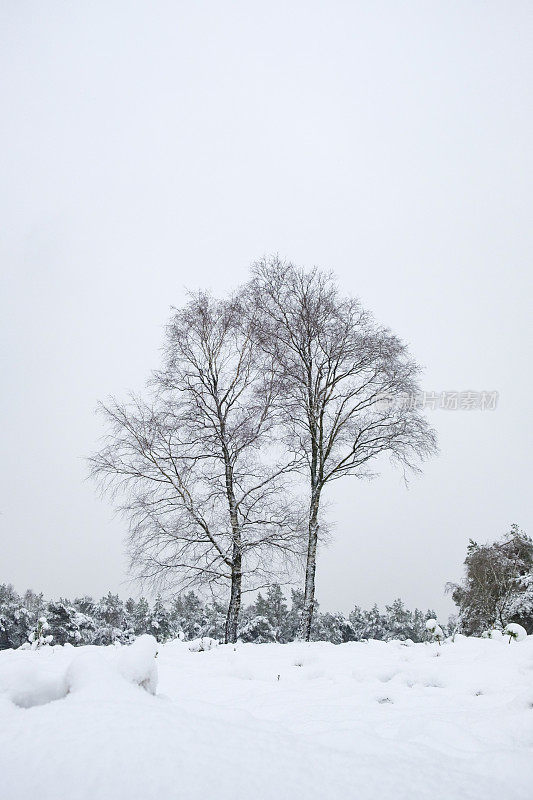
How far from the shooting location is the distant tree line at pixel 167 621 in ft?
149

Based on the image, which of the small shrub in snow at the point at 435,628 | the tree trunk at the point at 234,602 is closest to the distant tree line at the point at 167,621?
the tree trunk at the point at 234,602

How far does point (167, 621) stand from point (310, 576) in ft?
199

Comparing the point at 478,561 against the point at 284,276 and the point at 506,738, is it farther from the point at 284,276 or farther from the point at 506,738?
the point at 506,738

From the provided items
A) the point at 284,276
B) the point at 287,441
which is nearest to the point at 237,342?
the point at 284,276

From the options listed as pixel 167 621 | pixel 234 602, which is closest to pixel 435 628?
pixel 234 602

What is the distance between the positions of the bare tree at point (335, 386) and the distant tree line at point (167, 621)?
35835 mm

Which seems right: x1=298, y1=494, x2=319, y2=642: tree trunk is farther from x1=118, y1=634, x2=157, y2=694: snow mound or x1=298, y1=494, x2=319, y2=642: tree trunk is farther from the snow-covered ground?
x1=118, y1=634, x2=157, y2=694: snow mound

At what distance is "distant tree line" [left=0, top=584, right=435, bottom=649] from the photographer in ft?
149

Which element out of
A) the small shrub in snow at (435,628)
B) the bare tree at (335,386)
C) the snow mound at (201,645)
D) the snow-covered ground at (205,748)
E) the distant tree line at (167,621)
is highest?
the bare tree at (335,386)

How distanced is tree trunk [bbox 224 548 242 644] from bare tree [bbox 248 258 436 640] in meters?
2.28

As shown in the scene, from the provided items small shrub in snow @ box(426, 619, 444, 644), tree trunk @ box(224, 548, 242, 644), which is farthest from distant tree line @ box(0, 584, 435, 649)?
small shrub in snow @ box(426, 619, 444, 644)

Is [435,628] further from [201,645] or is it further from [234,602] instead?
[234,602]

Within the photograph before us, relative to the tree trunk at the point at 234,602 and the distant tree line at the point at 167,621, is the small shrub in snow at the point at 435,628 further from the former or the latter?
the distant tree line at the point at 167,621

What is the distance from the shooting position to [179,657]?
6086mm
